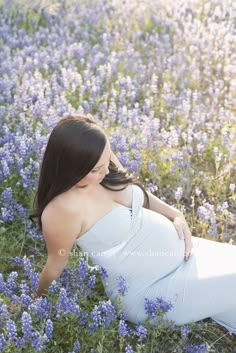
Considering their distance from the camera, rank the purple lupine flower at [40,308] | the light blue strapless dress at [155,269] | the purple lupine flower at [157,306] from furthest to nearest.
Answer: the light blue strapless dress at [155,269], the purple lupine flower at [157,306], the purple lupine flower at [40,308]

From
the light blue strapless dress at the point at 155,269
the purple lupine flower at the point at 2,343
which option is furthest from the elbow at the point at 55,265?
the purple lupine flower at the point at 2,343

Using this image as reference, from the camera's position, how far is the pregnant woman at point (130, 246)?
3.12m

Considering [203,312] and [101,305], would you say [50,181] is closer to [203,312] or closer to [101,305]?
[101,305]

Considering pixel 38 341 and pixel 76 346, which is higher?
pixel 38 341

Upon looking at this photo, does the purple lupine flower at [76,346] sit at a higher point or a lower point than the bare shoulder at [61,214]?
lower

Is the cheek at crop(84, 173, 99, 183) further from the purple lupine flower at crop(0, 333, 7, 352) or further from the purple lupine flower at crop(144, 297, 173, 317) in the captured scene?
the purple lupine flower at crop(0, 333, 7, 352)

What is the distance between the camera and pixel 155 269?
134 inches

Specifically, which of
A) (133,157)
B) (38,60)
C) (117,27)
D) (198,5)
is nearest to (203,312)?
(133,157)

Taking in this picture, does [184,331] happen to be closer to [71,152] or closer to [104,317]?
[104,317]

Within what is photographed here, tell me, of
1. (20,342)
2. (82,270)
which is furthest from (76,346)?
(82,270)

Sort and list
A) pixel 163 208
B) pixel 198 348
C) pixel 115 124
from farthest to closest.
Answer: pixel 115 124 → pixel 163 208 → pixel 198 348

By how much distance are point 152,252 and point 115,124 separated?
6.77 feet

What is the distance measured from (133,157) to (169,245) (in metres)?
1.44

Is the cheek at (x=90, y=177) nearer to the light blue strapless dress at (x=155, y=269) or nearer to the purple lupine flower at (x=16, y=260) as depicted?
the light blue strapless dress at (x=155, y=269)
